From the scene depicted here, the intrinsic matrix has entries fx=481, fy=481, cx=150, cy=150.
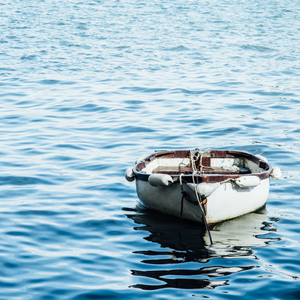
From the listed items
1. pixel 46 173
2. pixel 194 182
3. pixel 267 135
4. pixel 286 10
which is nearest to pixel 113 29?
pixel 286 10

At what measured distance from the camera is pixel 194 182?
700 centimetres

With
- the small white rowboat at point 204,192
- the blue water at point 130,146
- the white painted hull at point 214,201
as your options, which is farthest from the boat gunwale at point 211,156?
the blue water at point 130,146

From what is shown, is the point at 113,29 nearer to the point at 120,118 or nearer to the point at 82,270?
the point at 120,118

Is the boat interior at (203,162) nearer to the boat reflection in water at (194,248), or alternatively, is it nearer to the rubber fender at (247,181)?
the boat reflection in water at (194,248)

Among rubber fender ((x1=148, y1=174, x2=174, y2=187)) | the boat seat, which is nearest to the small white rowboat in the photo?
rubber fender ((x1=148, y1=174, x2=174, y2=187))

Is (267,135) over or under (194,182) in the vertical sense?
under

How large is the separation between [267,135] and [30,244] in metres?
7.48

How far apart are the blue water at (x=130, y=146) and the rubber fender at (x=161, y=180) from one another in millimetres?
693

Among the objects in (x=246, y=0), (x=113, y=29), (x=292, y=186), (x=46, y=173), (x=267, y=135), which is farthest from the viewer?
(x=246, y=0)

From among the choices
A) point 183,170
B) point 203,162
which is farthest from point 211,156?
point 183,170

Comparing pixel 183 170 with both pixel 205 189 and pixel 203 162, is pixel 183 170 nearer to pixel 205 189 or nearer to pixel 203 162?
pixel 203 162

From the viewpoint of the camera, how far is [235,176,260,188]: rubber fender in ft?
23.7

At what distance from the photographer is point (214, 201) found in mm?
7184

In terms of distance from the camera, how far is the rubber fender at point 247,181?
7227 mm
